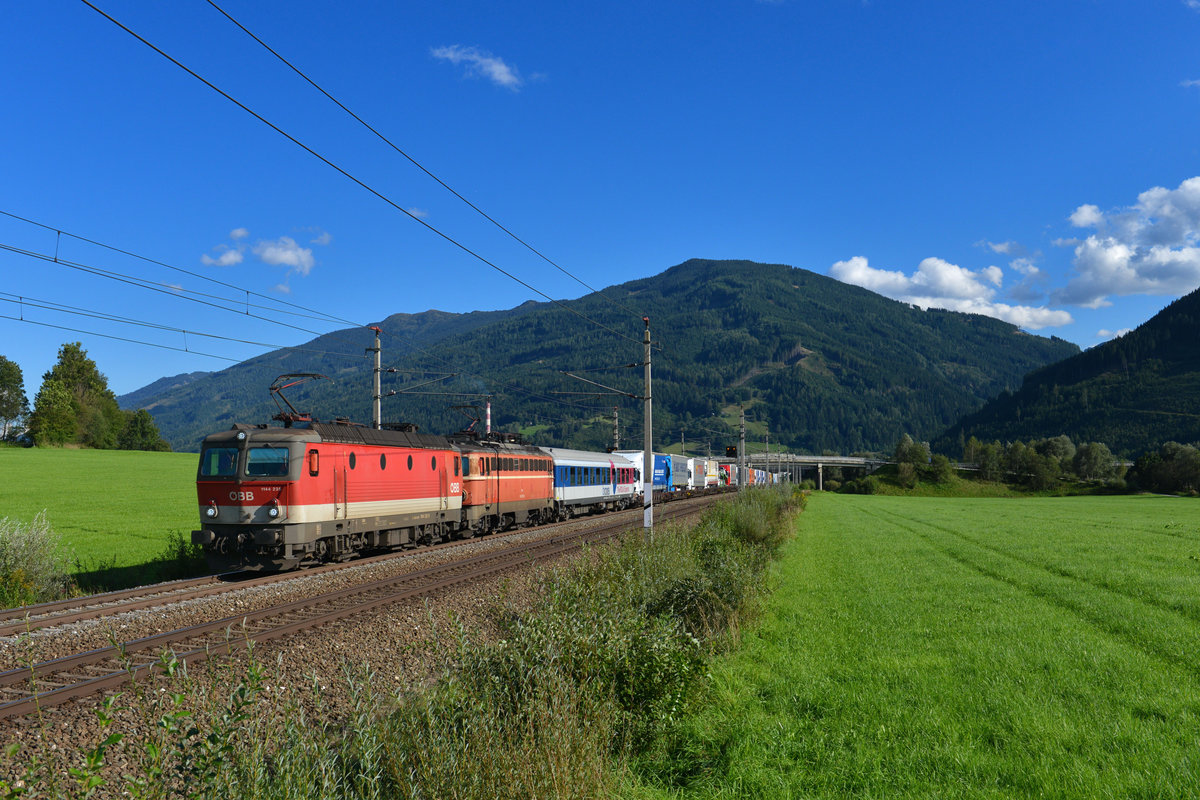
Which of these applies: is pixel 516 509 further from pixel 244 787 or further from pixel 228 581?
pixel 244 787

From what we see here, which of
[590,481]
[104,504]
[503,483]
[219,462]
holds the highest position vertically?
[219,462]

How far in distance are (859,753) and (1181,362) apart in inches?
9307

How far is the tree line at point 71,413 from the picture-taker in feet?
281

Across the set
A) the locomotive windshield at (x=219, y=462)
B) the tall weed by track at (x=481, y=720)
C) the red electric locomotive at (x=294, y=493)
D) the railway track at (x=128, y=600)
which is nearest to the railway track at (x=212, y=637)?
the railway track at (x=128, y=600)

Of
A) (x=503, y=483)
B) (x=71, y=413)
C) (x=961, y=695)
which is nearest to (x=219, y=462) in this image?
(x=503, y=483)

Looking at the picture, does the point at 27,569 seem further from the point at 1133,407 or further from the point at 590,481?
the point at 1133,407

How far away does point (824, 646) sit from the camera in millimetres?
10727

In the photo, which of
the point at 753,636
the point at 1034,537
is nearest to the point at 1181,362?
the point at 1034,537

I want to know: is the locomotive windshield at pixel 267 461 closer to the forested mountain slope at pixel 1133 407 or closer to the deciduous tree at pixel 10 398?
the deciduous tree at pixel 10 398

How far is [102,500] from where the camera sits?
1625 inches

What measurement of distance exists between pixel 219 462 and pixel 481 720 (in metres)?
15.7

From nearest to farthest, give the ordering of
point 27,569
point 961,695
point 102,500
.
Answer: point 961,695 < point 27,569 < point 102,500

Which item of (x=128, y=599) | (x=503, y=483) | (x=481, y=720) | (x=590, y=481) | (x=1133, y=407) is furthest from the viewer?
(x=1133, y=407)

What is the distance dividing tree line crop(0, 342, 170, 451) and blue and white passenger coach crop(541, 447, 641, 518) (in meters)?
73.7
